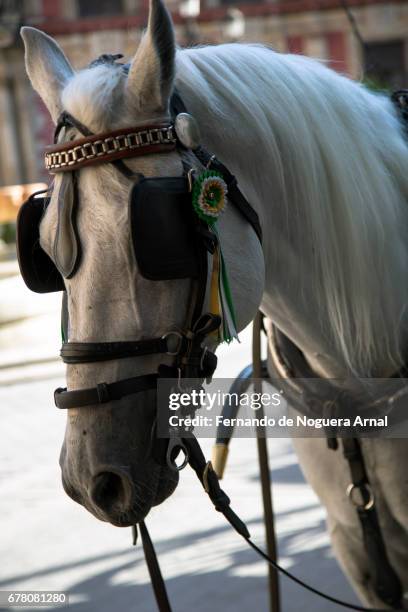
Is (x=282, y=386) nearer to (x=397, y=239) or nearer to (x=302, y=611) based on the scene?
(x=397, y=239)

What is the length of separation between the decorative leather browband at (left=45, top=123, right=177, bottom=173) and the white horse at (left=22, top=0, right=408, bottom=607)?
0.02 metres

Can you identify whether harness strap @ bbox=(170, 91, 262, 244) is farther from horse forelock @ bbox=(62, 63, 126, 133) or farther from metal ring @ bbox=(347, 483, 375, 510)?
metal ring @ bbox=(347, 483, 375, 510)

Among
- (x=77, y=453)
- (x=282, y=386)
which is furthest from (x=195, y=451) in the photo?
(x=282, y=386)

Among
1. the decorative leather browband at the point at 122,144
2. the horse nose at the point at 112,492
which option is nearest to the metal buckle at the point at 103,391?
the horse nose at the point at 112,492

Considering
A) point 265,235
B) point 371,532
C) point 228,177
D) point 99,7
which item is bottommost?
point 99,7

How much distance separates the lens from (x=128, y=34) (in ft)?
70.8

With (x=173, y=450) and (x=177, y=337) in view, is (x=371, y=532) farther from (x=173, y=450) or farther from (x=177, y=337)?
(x=177, y=337)

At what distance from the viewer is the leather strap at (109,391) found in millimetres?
1237

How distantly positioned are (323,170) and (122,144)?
40 cm

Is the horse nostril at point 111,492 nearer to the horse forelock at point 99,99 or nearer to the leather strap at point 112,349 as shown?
the leather strap at point 112,349

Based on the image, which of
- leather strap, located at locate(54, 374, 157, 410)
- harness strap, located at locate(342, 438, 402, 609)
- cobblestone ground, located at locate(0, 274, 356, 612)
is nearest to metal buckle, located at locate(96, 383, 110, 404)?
leather strap, located at locate(54, 374, 157, 410)

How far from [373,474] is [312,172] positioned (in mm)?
628

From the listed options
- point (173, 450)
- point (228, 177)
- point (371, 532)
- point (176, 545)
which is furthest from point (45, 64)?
point (176, 545)

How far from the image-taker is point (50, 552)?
3512mm
